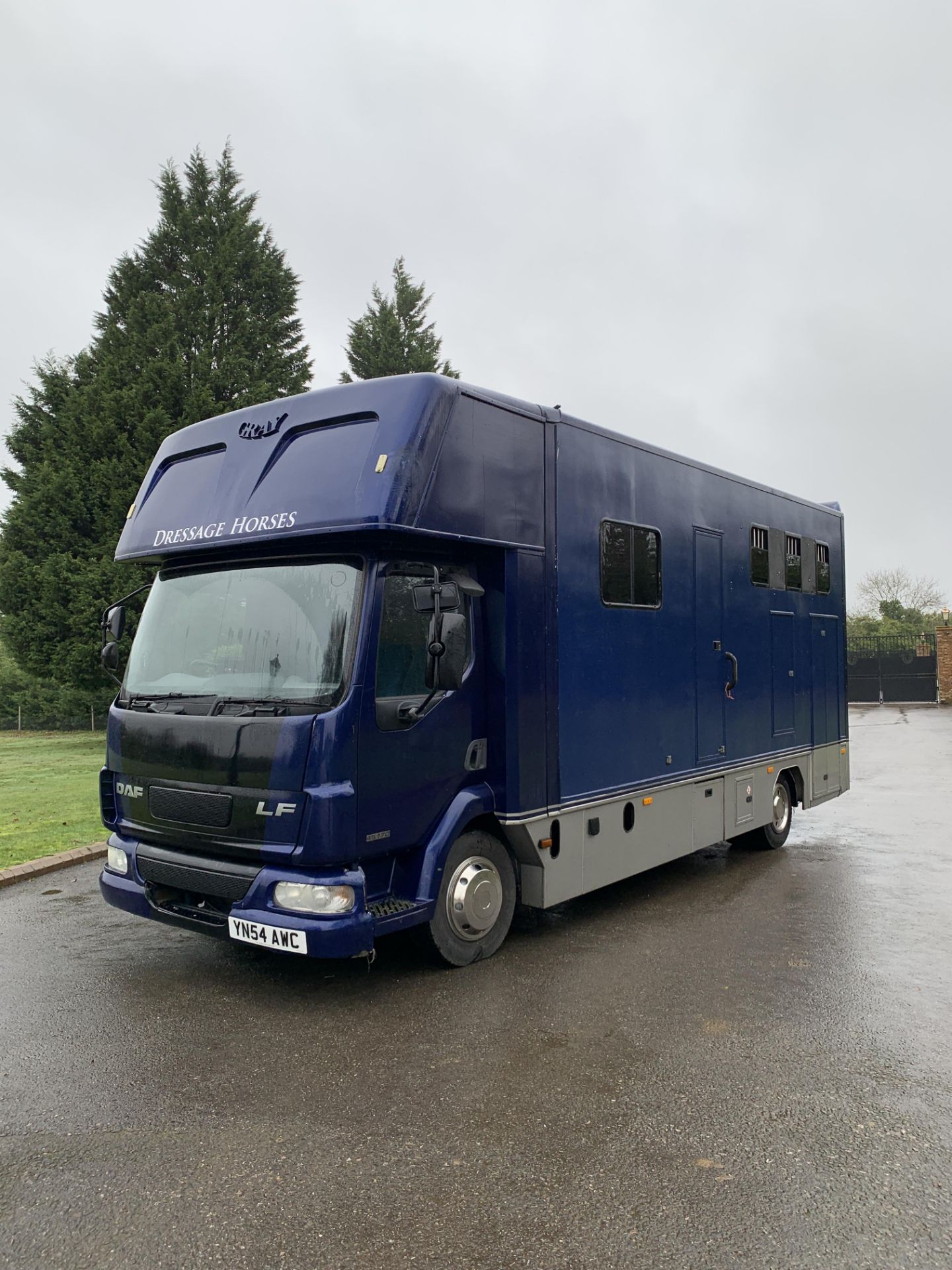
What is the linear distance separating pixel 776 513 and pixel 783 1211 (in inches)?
254

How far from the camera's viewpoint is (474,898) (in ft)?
16.9

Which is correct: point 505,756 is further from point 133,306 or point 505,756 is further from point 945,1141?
point 133,306

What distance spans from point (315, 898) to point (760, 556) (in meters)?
5.28

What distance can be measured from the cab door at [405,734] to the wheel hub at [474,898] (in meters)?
0.39

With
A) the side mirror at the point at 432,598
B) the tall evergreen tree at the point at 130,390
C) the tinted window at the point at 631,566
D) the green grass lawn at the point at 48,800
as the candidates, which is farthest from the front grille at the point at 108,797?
the tall evergreen tree at the point at 130,390

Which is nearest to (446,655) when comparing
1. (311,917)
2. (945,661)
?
(311,917)

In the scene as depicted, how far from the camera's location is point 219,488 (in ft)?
17.3

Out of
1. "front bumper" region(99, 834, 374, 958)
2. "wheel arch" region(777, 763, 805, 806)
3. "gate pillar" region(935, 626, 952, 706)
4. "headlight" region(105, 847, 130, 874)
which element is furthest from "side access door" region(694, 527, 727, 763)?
"gate pillar" region(935, 626, 952, 706)

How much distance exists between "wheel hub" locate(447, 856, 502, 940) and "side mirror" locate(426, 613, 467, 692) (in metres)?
1.10

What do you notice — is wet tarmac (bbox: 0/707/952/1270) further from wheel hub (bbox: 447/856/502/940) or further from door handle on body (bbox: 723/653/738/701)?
door handle on body (bbox: 723/653/738/701)

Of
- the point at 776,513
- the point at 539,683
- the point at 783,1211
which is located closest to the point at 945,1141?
the point at 783,1211

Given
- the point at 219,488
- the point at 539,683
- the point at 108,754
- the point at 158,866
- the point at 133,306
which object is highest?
the point at 133,306

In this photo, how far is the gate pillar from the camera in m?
30.4

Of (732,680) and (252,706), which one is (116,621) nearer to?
(252,706)
